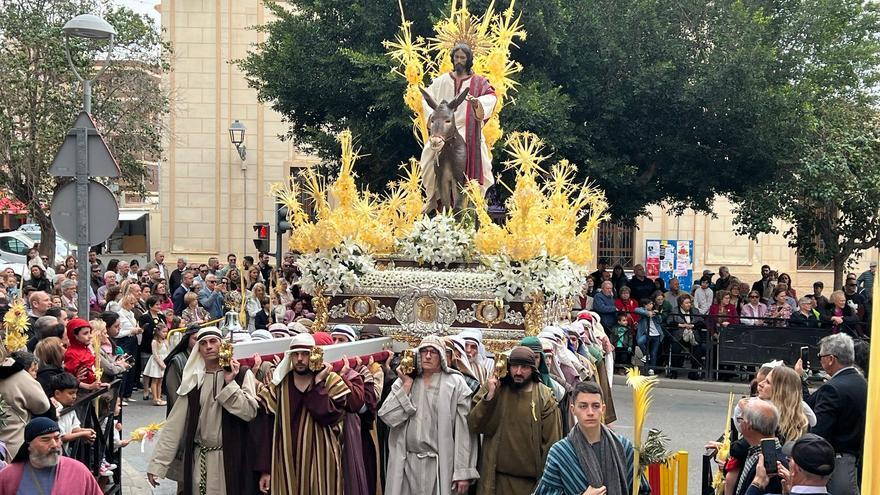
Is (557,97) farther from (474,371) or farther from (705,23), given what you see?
(474,371)

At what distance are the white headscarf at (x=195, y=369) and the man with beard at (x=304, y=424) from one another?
1.84 ft

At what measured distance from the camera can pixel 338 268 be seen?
36.5 ft

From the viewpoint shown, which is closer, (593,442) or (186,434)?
(593,442)

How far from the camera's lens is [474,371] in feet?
27.8

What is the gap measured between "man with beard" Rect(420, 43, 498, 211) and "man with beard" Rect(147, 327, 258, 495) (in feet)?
14.5

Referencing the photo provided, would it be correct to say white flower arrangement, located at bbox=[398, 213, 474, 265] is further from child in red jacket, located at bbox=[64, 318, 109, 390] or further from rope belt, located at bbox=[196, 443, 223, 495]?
rope belt, located at bbox=[196, 443, 223, 495]

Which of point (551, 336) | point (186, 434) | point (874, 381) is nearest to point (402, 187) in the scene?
point (551, 336)

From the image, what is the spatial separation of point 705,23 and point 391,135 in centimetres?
593

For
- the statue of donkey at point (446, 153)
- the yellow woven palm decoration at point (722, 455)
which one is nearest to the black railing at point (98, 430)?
the yellow woven palm decoration at point (722, 455)

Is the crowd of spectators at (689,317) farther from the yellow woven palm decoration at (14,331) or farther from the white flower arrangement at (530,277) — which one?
the yellow woven palm decoration at (14,331)

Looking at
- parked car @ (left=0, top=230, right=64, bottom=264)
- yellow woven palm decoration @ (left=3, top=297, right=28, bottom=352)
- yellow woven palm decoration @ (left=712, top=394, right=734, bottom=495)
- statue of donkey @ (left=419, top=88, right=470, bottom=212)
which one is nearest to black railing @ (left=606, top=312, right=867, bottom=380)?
statue of donkey @ (left=419, top=88, right=470, bottom=212)

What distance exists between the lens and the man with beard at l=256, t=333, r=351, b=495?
7.52 m

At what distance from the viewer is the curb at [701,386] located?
16031 millimetres

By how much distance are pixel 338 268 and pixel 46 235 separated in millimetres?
16090
